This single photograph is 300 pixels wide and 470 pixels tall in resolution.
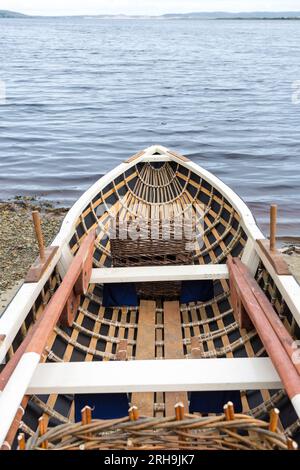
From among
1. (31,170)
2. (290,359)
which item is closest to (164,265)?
(290,359)

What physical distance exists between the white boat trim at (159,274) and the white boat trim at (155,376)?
1860 millimetres

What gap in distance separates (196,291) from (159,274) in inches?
32.1

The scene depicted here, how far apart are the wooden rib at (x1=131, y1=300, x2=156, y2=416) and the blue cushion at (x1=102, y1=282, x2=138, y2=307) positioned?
249 mm

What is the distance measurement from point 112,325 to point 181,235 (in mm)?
1576

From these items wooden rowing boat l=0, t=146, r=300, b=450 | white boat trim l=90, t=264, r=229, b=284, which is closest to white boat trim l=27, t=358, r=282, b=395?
wooden rowing boat l=0, t=146, r=300, b=450

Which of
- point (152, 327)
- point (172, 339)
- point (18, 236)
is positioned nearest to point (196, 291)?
point (152, 327)

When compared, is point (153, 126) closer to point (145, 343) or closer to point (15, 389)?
point (145, 343)

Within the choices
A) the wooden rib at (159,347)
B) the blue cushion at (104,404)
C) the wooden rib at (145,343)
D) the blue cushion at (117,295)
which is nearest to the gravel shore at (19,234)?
the blue cushion at (117,295)

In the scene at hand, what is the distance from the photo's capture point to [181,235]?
6762 mm

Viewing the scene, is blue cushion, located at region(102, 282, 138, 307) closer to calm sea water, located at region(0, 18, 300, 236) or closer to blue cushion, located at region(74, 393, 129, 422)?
blue cushion, located at region(74, 393, 129, 422)

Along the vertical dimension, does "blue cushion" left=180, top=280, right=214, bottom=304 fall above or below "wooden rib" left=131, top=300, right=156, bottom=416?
above

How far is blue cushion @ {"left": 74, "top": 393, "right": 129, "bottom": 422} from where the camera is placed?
457 cm

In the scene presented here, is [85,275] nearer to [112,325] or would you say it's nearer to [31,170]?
[112,325]

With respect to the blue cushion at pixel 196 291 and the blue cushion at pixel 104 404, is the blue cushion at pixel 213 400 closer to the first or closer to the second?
the blue cushion at pixel 104 404
